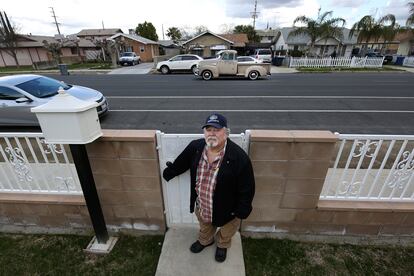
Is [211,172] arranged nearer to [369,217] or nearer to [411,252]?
[369,217]

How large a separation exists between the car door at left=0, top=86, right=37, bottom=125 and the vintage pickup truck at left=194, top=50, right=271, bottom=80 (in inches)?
410

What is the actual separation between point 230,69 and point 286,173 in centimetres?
1293

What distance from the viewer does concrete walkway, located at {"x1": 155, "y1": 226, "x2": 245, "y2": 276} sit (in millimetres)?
2291

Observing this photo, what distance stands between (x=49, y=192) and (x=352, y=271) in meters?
3.58

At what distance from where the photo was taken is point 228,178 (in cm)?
190

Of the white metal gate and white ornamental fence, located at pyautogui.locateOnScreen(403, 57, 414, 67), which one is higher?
the white metal gate

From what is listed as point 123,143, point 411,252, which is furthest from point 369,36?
point 123,143

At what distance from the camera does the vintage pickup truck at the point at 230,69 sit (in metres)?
14.0

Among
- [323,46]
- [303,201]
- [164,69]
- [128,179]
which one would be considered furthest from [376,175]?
[323,46]

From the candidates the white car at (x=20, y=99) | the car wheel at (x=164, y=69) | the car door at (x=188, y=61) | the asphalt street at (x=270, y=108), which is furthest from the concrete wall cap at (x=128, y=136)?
the car wheel at (x=164, y=69)

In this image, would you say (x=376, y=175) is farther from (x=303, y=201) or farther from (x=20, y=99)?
(x=20, y=99)

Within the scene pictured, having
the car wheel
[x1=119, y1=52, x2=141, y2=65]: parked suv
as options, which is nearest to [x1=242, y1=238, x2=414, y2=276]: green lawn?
the car wheel

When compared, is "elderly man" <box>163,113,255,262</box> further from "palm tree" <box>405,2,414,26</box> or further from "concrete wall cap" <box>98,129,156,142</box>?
"palm tree" <box>405,2,414,26</box>

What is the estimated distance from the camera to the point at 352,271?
7.55 ft
